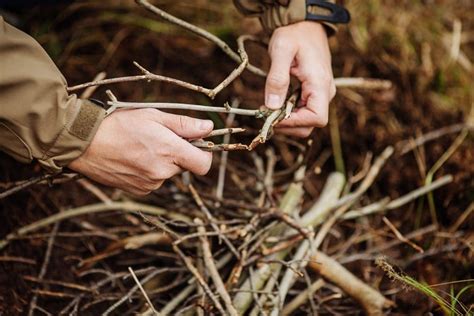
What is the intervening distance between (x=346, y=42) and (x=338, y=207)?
83cm

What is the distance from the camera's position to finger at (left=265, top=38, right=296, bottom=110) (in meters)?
1.15

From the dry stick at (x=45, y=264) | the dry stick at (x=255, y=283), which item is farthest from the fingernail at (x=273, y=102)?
the dry stick at (x=45, y=264)

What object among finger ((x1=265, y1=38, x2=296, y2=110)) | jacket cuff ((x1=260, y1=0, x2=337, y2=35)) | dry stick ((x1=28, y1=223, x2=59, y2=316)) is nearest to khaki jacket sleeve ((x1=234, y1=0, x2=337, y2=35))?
jacket cuff ((x1=260, y1=0, x2=337, y2=35))

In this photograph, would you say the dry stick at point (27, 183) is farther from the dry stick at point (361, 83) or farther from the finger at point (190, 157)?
the dry stick at point (361, 83)

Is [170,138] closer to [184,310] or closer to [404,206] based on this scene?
[184,310]

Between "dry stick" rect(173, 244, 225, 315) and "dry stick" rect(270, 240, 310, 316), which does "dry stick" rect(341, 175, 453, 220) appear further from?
"dry stick" rect(173, 244, 225, 315)

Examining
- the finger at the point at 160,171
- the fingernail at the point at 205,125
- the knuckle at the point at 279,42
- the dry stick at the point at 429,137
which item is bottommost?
the dry stick at the point at 429,137

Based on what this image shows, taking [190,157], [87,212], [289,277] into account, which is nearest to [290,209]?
[289,277]

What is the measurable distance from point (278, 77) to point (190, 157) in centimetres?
30

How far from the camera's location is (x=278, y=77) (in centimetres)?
114

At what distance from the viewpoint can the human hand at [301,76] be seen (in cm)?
116

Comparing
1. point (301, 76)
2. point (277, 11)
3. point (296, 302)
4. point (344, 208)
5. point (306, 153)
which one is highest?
point (277, 11)

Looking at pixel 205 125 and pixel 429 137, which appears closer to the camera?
pixel 205 125

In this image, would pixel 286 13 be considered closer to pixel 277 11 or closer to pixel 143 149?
pixel 277 11
